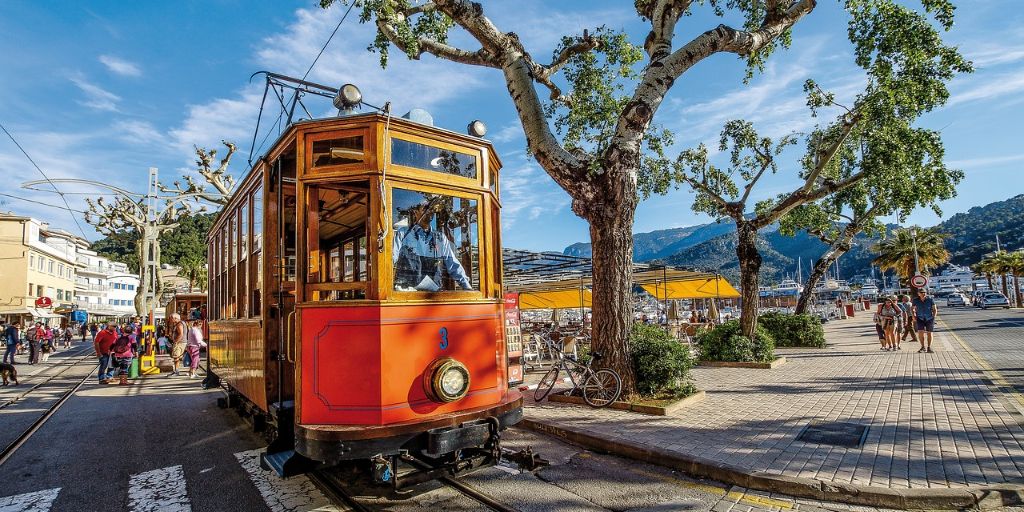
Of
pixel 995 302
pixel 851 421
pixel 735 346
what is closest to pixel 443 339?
pixel 851 421

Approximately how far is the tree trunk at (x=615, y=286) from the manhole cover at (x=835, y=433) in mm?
2505

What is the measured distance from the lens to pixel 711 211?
1736cm

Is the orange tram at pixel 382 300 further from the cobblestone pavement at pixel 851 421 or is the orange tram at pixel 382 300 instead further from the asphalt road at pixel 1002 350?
the asphalt road at pixel 1002 350

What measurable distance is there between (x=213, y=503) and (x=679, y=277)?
1618 cm

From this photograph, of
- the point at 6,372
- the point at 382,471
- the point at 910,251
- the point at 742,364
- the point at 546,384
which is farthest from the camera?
the point at 910,251

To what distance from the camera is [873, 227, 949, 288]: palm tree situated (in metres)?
41.8

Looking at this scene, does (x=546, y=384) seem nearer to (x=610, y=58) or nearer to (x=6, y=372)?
(x=610, y=58)

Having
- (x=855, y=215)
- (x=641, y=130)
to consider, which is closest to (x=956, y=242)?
(x=855, y=215)

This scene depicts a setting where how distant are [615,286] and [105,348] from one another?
13203mm

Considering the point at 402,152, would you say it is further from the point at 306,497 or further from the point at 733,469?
the point at 733,469

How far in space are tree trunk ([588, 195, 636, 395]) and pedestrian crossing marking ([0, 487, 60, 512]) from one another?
6.56 meters

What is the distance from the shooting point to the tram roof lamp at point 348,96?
4969 mm

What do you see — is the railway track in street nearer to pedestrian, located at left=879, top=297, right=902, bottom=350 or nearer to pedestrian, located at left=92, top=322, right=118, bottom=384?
pedestrian, located at left=92, top=322, right=118, bottom=384

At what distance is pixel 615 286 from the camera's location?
8031mm
